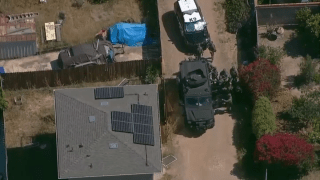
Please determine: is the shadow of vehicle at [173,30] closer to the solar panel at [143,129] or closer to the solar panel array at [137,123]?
the solar panel array at [137,123]

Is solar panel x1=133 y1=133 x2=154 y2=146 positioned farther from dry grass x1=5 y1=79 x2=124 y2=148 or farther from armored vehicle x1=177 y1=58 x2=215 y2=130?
dry grass x1=5 y1=79 x2=124 y2=148

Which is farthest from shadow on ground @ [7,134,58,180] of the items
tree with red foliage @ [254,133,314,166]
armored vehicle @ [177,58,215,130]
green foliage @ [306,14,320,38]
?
green foliage @ [306,14,320,38]

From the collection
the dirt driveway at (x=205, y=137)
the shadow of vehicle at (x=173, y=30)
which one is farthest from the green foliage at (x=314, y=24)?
the shadow of vehicle at (x=173, y=30)

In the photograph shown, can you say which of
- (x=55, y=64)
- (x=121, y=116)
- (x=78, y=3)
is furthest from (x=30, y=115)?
(x=78, y=3)

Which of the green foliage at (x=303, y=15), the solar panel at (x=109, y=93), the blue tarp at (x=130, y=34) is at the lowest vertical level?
the solar panel at (x=109, y=93)

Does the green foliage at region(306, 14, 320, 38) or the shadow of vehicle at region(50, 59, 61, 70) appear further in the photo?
the shadow of vehicle at region(50, 59, 61, 70)
